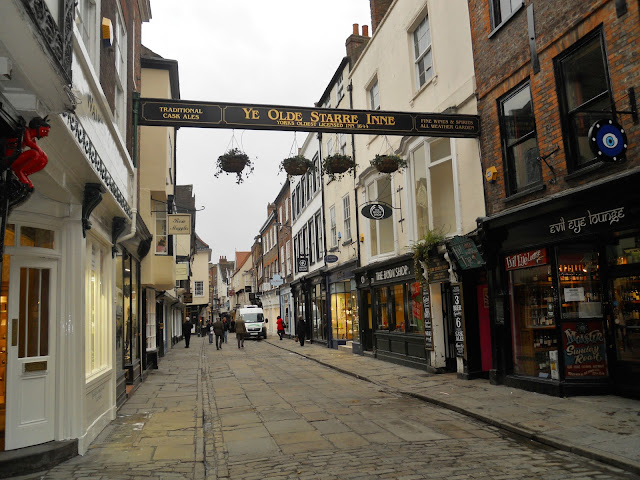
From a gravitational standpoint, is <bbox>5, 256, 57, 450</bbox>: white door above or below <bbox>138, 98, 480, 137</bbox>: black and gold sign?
below

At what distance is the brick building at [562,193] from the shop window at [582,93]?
2cm

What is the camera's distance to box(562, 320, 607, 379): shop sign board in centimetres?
883

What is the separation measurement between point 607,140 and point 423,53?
7835 mm

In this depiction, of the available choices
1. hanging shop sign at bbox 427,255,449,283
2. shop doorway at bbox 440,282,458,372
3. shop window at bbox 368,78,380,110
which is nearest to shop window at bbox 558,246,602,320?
hanging shop sign at bbox 427,255,449,283

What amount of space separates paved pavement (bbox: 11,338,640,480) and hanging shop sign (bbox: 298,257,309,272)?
16655 millimetres

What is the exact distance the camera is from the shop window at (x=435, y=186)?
13.3m

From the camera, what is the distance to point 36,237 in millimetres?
6453

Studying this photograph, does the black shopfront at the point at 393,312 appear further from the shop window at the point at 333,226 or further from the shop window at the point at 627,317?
the shop window at the point at 627,317

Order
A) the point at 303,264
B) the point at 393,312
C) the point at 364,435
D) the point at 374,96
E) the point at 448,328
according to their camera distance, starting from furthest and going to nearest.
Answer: the point at 303,264
the point at 374,96
the point at 393,312
the point at 448,328
the point at 364,435

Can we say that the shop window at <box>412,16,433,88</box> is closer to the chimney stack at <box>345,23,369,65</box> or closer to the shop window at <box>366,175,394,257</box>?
the shop window at <box>366,175,394,257</box>

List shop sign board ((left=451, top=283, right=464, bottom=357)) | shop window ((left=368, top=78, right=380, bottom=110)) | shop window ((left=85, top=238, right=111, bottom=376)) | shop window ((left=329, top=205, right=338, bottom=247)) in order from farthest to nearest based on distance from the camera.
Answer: shop window ((left=329, top=205, right=338, bottom=247))
shop window ((left=368, top=78, right=380, bottom=110))
shop sign board ((left=451, top=283, right=464, bottom=357))
shop window ((left=85, top=238, right=111, bottom=376))

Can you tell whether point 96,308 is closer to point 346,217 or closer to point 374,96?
point 374,96

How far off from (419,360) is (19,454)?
10453 mm

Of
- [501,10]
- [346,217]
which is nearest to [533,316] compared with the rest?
[501,10]
